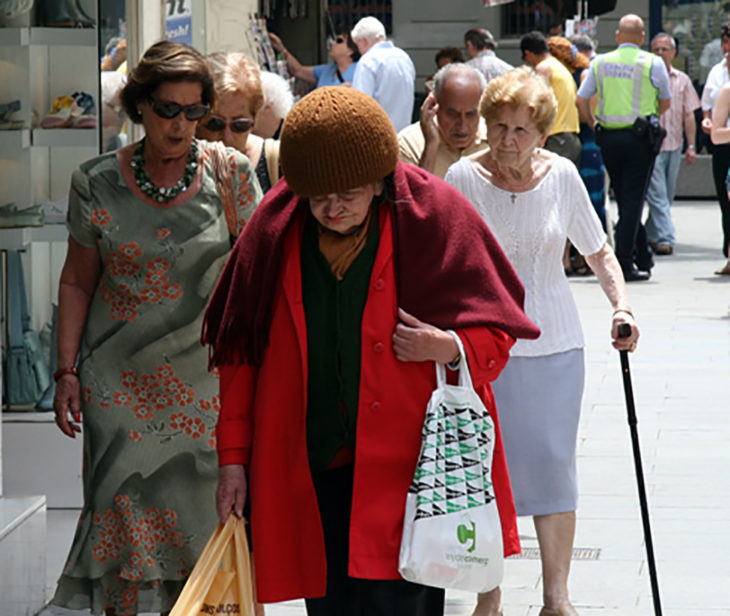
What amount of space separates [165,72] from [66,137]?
232 centimetres

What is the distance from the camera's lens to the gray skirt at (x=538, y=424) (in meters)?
4.96

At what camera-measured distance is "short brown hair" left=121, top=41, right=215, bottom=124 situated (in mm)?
4469

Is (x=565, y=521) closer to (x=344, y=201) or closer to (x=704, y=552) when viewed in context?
(x=704, y=552)

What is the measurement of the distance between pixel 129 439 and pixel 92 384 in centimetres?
19

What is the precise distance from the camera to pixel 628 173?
A: 47.7 ft

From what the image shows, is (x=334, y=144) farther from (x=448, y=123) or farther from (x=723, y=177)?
(x=723, y=177)

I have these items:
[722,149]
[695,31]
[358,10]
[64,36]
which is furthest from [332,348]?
[358,10]

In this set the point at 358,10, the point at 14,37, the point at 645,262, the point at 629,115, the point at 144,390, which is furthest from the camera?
the point at 358,10

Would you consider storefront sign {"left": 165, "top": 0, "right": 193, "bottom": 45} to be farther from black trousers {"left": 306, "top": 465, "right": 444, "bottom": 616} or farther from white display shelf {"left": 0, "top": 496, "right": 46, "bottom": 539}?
black trousers {"left": 306, "top": 465, "right": 444, "bottom": 616}

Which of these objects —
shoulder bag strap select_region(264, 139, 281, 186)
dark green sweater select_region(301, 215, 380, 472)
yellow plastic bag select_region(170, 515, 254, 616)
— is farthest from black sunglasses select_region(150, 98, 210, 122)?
yellow plastic bag select_region(170, 515, 254, 616)

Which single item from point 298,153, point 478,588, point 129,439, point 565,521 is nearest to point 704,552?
point 565,521

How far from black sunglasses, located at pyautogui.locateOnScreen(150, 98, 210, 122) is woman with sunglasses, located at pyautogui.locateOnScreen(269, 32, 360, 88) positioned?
1003 centimetres

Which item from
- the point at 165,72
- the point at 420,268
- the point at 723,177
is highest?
the point at 165,72

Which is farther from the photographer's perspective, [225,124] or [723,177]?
[723,177]
